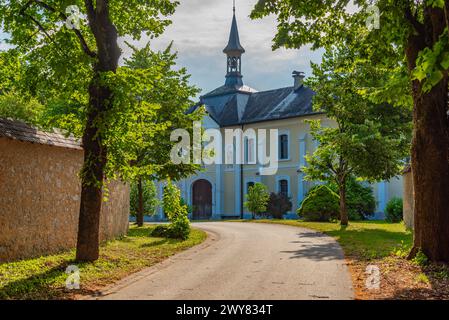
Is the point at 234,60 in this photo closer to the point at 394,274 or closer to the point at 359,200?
the point at 359,200

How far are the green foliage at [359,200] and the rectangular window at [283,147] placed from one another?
868 cm

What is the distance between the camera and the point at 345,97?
2527 centimetres

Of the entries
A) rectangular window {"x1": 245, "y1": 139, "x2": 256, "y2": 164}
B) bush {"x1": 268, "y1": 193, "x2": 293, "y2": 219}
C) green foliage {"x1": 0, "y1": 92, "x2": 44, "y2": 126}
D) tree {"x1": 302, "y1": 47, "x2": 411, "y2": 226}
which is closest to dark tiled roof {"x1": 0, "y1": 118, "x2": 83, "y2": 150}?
tree {"x1": 302, "y1": 47, "x2": 411, "y2": 226}

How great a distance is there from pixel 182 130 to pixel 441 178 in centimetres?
1599

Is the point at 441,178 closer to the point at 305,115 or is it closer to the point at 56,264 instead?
the point at 56,264

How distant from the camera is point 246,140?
46.4 metres

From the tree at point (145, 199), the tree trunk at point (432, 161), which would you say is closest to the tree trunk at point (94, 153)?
the tree trunk at point (432, 161)

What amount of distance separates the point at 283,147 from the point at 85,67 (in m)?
31.4

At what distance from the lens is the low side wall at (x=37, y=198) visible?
12337 millimetres

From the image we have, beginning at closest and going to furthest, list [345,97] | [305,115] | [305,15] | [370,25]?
1. [370,25]
2. [305,15]
3. [345,97]
4. [305,115]

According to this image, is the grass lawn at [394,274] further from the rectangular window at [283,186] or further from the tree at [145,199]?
the rectangular window at [283,186]

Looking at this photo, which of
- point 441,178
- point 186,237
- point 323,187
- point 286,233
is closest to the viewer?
point 441,178

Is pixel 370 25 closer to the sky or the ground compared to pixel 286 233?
closer to the sky
